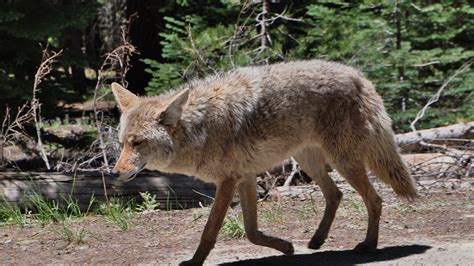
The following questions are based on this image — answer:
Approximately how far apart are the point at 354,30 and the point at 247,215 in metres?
7.56

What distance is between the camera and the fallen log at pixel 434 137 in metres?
10.6

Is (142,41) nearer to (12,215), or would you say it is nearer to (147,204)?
(147,204)

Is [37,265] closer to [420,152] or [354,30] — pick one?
[420,152]

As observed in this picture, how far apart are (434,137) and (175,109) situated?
18.8ft

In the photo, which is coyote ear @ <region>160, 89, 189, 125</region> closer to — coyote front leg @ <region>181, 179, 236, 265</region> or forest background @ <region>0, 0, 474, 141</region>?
coyote front leg @ <region>181, 179, 236, 265</region>

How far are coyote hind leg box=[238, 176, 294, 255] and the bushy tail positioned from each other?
3.46 ft

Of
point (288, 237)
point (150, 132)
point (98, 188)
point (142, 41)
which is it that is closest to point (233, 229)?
point (288, 237)

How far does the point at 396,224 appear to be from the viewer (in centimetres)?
769

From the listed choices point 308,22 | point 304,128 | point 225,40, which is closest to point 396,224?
point 304,128

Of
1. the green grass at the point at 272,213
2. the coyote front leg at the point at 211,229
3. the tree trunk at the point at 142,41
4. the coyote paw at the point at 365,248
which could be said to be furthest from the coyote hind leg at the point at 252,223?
the tree trunk at the point at 142,41

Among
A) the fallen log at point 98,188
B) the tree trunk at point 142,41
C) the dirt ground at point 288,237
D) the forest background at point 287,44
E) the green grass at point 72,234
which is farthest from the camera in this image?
the tree trunk at point 142,41

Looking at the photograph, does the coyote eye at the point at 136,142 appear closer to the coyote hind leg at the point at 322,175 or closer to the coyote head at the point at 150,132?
the coyote head at the point at 150,132

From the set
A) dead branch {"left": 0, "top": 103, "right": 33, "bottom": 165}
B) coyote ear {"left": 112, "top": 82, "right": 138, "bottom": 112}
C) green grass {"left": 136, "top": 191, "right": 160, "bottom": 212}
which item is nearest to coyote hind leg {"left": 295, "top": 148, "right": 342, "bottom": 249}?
coyote ear {"left": 112, "top": 82, "right": 138, "bottom": 112}

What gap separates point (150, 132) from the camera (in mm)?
5992
